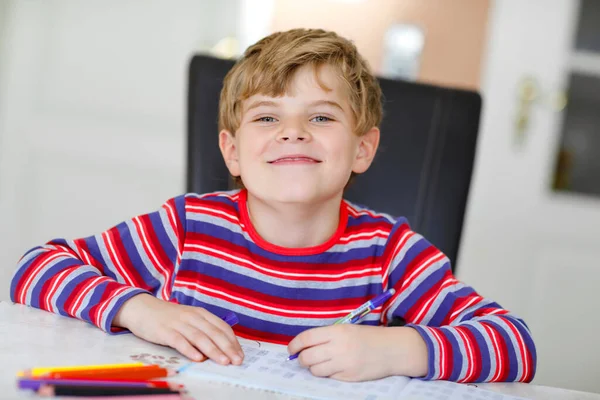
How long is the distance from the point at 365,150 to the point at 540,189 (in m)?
1.54

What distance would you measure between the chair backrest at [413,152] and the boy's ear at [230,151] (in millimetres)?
138

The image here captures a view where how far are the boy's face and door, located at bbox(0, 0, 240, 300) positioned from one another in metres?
1.56

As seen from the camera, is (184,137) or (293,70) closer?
(293,70)

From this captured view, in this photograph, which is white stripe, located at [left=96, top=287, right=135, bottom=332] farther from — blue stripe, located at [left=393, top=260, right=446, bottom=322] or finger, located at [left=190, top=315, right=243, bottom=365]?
blue stripe, located at [left=393, top=260, right=446, bottom=322]

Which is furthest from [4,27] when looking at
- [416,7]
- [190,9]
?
[416,7]

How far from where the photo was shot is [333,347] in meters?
0.81

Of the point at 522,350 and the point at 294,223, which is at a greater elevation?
the point at 294,223

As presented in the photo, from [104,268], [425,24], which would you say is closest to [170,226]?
[104,268]

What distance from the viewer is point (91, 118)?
2.63 metres

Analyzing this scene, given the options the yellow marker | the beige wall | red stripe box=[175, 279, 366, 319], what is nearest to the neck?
red stripe box=[175, 279, 366, 319]

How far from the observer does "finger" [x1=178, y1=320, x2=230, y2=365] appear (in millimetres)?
795

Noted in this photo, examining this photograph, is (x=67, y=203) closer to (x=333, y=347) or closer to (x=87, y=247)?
(x=87, y=247)

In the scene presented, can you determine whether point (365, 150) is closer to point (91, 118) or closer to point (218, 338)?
point (218, 338)

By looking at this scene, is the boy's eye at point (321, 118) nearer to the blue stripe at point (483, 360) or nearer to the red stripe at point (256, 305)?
the red stripe at point (256, 305)
